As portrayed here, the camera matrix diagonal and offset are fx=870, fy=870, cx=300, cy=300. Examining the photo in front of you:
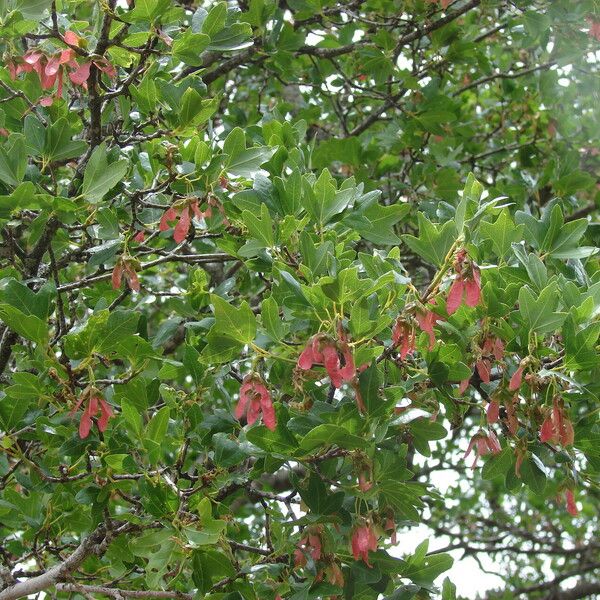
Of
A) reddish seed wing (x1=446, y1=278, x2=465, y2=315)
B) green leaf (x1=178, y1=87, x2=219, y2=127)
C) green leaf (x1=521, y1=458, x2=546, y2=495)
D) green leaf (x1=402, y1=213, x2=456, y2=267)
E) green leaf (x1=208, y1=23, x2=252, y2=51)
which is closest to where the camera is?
reddish seed wing (x1=446, y1=278, x2=465, y2=315)

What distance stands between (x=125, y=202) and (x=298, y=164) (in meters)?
0.63

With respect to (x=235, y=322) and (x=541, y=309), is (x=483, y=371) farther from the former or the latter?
(x=235, y=322)

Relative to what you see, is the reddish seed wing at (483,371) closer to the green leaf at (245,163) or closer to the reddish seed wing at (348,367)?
the reddish seed wing at (348,367)

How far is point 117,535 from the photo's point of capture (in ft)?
7.47

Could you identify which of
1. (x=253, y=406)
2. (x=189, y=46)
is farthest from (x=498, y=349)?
(x=189, y=46)

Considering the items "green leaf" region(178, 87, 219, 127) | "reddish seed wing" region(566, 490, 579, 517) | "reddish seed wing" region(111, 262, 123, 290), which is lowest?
"reddish seed wing" region(566, 490, 579, 517)

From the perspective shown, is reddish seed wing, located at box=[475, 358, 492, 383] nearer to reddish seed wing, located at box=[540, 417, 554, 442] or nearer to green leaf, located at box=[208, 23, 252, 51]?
reddish seed wing, located at box=[540, 417, 554, 442]

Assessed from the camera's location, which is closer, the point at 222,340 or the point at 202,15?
the point at 222,340

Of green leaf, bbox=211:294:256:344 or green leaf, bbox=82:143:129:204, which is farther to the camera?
green leaf, bbox=82:143:129:204

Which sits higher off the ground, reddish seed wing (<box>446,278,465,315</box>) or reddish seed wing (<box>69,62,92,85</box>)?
reddish seed wing (<box>69,62,92,85</box>)

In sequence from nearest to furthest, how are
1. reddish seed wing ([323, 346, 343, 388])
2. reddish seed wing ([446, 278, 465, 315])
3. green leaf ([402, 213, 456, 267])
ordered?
reddish seed wing ([323, 346, 343, 388]) → reddish seed wing ([446, 278, 465, 315]) → green leaf ([402, 213, 456, 267])

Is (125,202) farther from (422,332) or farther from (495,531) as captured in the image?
(495,531)

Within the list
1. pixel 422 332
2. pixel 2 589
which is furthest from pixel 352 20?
pixel 2 589

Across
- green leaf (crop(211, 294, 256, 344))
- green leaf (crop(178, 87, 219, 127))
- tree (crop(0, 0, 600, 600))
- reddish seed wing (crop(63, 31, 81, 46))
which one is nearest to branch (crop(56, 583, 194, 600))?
tree (crop(0, 0, 600, 600))
